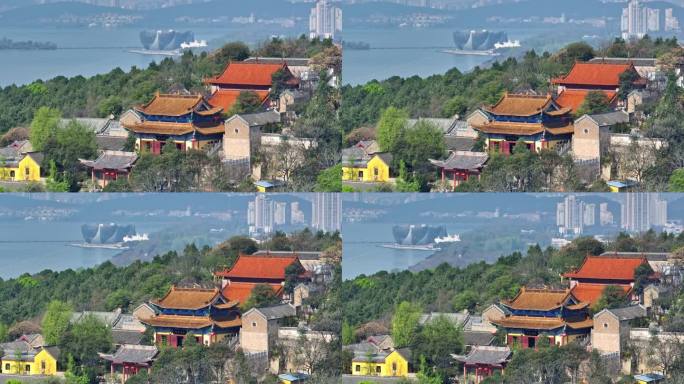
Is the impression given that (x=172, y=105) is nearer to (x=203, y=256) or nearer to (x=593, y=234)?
(x=203, y=256)

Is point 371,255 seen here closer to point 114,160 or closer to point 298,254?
point 298,254

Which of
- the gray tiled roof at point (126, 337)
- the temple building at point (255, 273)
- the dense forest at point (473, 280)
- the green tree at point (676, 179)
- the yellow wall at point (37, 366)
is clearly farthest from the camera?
the yellow wall at point (37, 366)

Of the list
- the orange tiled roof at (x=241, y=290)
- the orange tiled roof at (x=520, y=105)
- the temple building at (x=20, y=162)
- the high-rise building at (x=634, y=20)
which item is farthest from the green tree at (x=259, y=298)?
the high-rise building at (x=634, y=20)

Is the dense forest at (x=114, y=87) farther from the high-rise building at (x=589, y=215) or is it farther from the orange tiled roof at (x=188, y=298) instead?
the high-rise building at (x=589, y=215)

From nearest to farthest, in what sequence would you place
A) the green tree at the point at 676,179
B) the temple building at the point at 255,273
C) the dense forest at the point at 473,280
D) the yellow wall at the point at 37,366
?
the green tree at the point at 676,179 → the dense forest at the point at 473,280 → the temple building at the point at 255,273 → the yellow wall at the point at 37,366

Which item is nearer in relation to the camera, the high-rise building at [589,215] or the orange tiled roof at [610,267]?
the high-rise building at [589,215]

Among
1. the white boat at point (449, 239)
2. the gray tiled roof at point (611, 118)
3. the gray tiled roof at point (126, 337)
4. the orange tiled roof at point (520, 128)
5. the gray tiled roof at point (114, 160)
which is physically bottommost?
the gray tiled roof at point (126, 337)

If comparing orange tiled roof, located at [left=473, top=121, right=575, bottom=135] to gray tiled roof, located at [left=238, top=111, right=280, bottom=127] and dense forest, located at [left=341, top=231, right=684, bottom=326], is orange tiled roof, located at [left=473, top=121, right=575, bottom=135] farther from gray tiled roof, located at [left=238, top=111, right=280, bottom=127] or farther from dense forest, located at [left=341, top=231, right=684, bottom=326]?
gray tiled roof, located at [left=238, top=111, right=280, bottom=127]

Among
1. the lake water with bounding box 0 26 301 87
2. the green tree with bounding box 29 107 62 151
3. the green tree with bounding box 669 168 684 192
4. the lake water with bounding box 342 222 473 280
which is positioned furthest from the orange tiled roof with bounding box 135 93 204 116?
the green tree with bounding box 669 168 684 192

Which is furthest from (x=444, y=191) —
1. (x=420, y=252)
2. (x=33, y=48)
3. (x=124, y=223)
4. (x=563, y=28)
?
(x=33, y=48)
